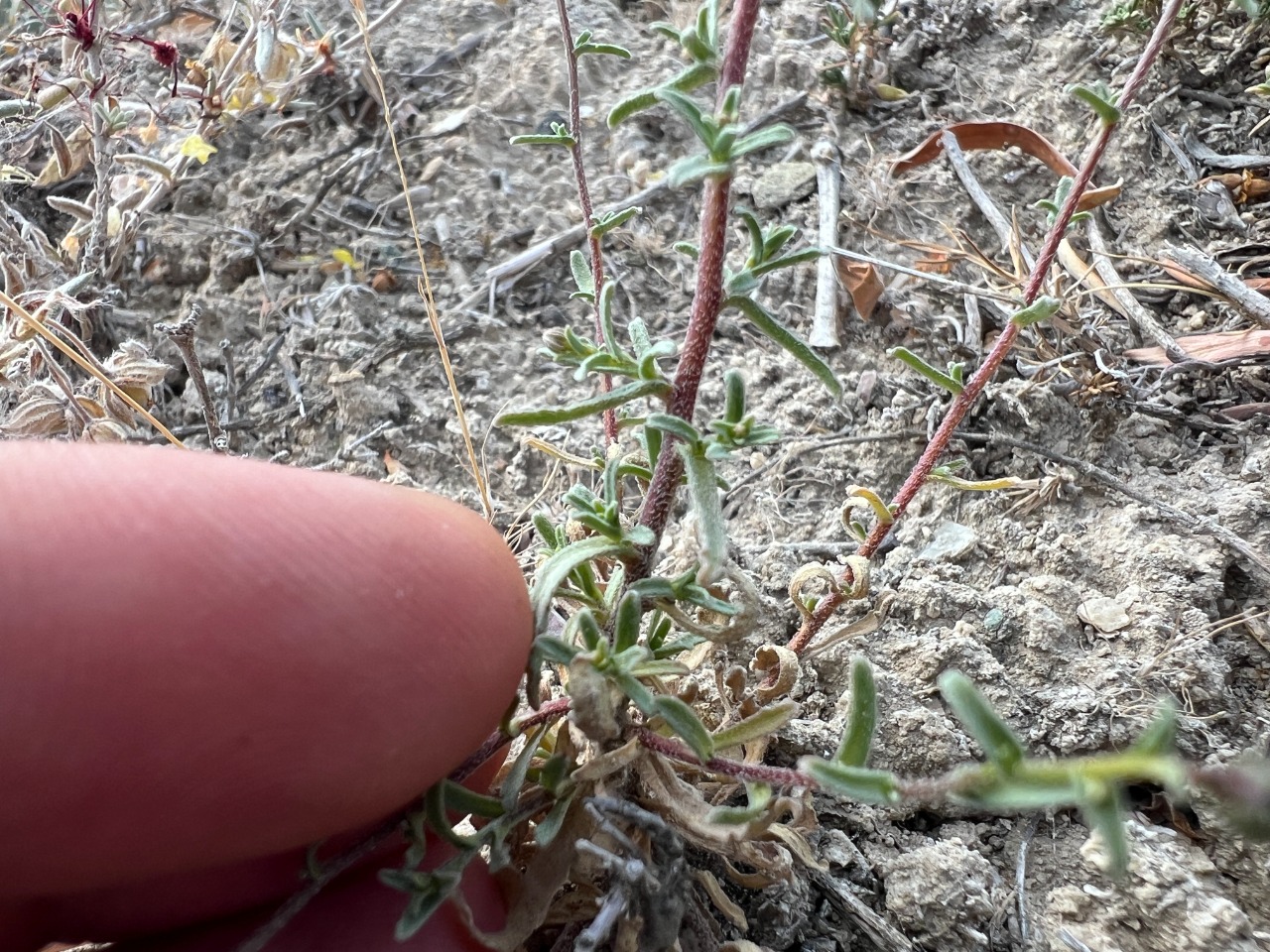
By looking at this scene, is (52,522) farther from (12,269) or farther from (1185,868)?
(1185,868)

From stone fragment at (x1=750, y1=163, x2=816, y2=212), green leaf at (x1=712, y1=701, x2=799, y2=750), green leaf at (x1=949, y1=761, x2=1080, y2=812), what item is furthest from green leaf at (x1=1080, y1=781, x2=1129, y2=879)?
stone fragment at (x1=750, y1=163, x2=816, y2=212)

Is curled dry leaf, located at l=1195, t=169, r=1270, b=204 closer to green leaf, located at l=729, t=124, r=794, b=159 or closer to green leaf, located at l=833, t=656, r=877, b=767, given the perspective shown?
green leaf, located at l=729, t=124, r=794, b=159

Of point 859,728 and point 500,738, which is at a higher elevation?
point 859,728

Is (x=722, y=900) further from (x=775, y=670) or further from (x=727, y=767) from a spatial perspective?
(x=775, y=670)

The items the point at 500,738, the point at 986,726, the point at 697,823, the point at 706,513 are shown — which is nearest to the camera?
the point at 986,726

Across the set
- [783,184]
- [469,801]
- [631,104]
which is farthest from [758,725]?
[783,184]

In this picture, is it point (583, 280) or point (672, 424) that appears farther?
point (583, 280)

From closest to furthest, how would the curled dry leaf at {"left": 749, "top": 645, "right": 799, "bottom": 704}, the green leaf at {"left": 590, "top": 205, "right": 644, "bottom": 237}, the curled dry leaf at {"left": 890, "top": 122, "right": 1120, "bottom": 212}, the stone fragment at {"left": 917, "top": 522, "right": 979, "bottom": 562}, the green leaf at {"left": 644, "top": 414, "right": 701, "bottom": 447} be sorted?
1. the green leaf at {"left": 644, "top": 414, "right": 701, "bottom": 447}
2. the curled dry leaf at {"left": 749, "top": 645, "right": 799, "bottom": 704}
3. the green leaf at {"left": 590, "top": 205, "right": 644, "bottom": 237}
4. the stone fragment at {"left": 917, "top": 522, "right": 979, "bottom": 562}
5. the curled dry leaf at {"left": 890, "top": 122, "right": 1120, "bottom": 212}
